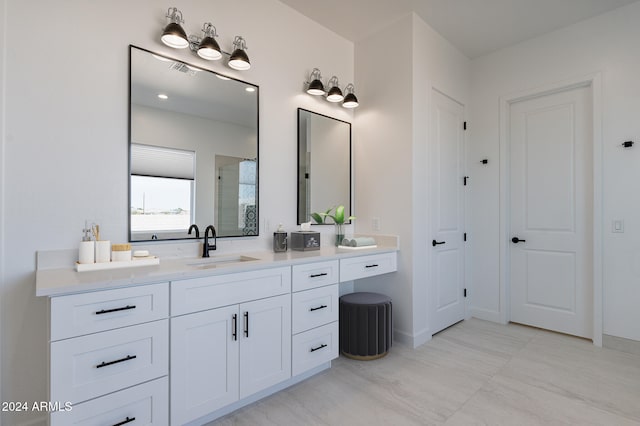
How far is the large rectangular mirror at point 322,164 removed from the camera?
9.62ft

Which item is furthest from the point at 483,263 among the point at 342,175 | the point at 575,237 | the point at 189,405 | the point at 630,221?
the point at 189,405

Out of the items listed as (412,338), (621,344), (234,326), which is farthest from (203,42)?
(621,344)

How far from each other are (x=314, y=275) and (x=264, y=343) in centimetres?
55

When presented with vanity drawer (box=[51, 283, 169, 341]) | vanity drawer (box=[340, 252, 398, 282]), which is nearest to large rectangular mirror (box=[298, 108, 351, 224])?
vanity drawer (box=[340, 252, 398, 282])

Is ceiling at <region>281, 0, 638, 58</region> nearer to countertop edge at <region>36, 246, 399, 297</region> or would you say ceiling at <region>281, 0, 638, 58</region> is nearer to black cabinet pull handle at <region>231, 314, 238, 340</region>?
countertop edge at <region>36, 246, 399, 297</region>

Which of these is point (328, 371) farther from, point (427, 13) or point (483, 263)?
point (427, 13)

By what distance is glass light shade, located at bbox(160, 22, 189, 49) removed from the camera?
6.48ft

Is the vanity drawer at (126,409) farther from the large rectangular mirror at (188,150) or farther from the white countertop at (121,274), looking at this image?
the large rectangular mirror at (188,150)

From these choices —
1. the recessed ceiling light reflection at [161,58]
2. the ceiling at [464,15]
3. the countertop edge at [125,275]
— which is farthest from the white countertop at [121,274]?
the ceiling at [464,15]

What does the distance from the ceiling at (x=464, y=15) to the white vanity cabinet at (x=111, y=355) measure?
103 inches

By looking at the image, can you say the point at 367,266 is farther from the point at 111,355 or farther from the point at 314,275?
the point at 111,355

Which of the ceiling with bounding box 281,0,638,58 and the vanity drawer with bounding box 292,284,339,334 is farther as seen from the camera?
the ceiling with bounding box 281,0,638,58

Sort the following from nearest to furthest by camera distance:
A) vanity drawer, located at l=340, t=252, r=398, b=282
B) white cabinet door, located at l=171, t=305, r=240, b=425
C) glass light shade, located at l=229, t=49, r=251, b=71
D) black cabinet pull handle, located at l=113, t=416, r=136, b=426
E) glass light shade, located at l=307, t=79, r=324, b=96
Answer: black cabinet pull handle, located at l=113, t=416, r=136, b=426 → white cabinet door, located at l=171, t=305, r=240, b=425 → glass light shade, located at l=229, t=49, r=251, b=71 → vanity drawer, located at l=340, t=252, r=398, b=282 → glass light shade, located at l=307, t=79, r=324, b=96

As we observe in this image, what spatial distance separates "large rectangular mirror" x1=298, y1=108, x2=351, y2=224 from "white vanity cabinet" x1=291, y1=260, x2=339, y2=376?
72 centimetres
